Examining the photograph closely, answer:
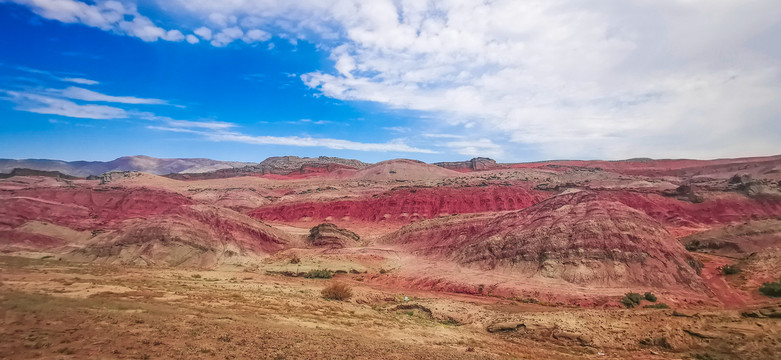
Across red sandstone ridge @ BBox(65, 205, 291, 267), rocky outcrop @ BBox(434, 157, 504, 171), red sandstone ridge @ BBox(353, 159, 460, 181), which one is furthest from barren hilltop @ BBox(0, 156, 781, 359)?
rocky outcrop @ BBox(434, 157, 504, 171)

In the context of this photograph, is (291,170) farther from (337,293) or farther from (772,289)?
(772,289)

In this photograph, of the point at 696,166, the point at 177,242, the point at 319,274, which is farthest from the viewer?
the point at 696,166

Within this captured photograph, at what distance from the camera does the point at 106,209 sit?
196 feet

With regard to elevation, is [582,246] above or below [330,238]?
above

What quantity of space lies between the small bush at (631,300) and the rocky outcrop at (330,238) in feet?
103

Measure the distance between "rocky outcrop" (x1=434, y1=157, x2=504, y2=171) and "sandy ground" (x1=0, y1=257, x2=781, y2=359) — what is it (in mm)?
154615

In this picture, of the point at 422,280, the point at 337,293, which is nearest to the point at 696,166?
the point at 422,280

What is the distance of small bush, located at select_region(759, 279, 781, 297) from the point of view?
74.0ft

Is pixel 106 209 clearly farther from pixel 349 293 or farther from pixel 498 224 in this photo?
pixel 498 224

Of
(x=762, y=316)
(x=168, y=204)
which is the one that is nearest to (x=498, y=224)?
(x=762, y=316)

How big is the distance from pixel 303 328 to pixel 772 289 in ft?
93.7

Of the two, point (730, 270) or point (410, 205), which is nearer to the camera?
point (730, 270)

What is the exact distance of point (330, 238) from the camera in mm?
46750

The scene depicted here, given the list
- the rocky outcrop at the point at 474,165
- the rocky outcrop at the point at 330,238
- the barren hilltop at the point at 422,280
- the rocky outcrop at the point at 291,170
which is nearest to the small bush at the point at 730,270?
the barren hilltop at the point at 422,280
